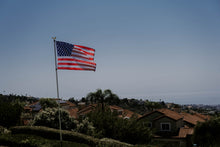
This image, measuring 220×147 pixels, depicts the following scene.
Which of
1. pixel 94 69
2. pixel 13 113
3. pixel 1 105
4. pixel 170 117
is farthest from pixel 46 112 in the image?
→ pixel 170 117

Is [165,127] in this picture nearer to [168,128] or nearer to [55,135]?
[168,128]

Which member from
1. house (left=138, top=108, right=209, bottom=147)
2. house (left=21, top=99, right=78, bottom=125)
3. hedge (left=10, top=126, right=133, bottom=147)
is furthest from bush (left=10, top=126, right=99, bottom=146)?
house (left=138, top=108, right=209, bottom=147)

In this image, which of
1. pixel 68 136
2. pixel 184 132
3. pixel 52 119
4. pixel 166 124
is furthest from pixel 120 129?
pixel 184 132

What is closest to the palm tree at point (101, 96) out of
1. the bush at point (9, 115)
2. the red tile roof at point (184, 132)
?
the red tile roof at point (184, 132)

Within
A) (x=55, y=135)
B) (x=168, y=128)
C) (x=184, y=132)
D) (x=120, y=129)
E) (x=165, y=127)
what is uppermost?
(x=55, y=135)

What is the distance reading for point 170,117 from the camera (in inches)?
1393

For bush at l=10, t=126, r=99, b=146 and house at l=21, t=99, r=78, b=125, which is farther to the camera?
house at l=21, t=99, r=78, b=125

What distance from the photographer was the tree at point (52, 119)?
18219 mm

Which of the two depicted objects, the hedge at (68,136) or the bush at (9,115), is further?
the bush at (9,115)

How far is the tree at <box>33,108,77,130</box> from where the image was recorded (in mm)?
18219

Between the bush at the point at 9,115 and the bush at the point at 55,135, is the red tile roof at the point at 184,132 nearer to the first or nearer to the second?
the bush at the point at 55,135

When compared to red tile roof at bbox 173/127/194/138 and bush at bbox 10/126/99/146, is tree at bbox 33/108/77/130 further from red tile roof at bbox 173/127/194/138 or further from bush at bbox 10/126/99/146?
red tile roof at bbox 173/127/194/138

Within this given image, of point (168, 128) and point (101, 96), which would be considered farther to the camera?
A: point (101, 96)

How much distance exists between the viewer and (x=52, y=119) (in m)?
18.2
